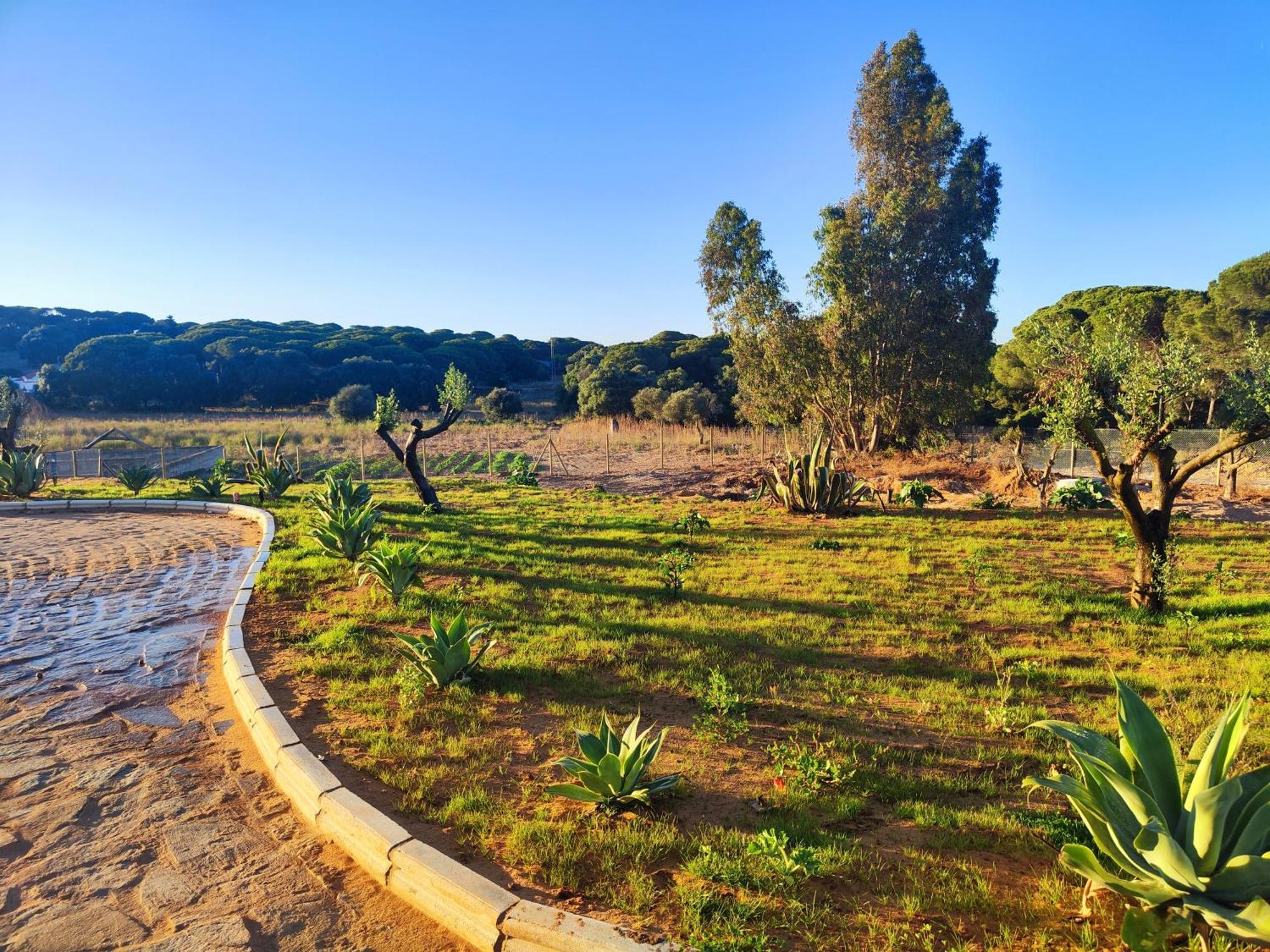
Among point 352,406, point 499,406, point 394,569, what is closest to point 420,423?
point 394,569

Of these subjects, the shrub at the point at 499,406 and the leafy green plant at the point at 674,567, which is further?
the shrub at the point at 499,406

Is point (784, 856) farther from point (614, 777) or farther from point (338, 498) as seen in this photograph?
point (338, 498)

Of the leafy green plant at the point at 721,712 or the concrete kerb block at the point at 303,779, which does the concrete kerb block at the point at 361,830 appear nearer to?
the concrete kerb block at the point at 303,779

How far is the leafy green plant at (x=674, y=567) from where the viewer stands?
7141 mm

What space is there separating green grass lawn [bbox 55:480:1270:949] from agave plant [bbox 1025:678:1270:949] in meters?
0.29

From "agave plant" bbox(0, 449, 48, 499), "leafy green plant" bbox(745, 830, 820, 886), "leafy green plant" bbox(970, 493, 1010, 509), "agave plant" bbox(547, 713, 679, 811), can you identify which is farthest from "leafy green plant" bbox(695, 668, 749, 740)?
"agave plant" bbox(0, 449, 48, 499)

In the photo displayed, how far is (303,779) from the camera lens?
367cm

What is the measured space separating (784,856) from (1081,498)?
37.3ft

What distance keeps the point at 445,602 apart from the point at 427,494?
6.54 meters

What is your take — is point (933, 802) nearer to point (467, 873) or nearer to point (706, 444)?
point (467, 873)

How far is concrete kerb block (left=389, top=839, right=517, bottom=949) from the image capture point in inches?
105

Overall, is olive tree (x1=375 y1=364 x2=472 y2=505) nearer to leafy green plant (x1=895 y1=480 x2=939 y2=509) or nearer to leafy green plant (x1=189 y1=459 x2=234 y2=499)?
leafy green plant (x1=189 y1=459 x2=234 y2=499)

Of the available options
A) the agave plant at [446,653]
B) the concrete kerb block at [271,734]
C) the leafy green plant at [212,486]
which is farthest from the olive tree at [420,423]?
the concrete kerb block at [271,734]

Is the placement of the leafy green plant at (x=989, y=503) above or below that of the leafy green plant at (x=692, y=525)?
above
